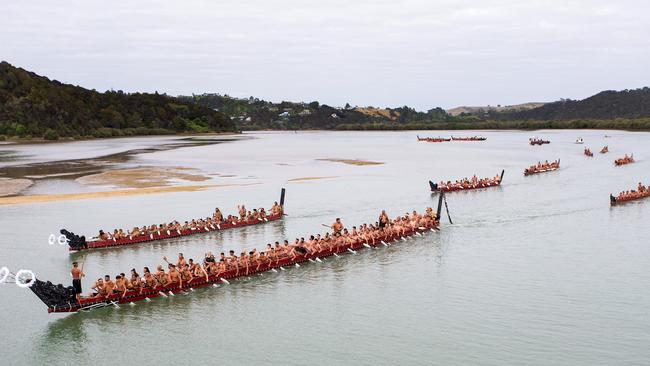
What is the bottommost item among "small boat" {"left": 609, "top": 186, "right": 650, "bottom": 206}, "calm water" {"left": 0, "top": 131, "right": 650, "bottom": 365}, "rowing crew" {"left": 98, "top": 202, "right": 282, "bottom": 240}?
"calm water" {"left": 0, "top": 131, "right": 650, "bottom": 365}

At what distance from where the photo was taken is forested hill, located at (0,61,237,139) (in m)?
131

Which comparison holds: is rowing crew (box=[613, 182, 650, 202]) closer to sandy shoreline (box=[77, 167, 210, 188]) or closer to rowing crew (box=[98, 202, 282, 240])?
rowing crew (box=[98, 202, 282, 240])

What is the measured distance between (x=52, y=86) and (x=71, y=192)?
111280 millimetres

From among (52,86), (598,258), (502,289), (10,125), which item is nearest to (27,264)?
(502,289)

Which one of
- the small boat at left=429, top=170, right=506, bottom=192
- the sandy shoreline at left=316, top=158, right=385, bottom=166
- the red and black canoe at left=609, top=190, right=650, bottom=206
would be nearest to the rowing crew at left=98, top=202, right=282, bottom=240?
the small boat at left=429, top=170, right=506, bottom=192

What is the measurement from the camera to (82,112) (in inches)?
5925

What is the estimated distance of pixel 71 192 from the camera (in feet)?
179

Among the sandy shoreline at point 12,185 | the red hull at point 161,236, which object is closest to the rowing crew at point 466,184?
the red hull at point 161,236

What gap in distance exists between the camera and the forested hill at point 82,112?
13125 centimetres

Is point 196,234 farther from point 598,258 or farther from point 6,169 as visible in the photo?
point 6,169

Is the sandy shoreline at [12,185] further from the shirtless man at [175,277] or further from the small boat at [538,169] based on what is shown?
the small boat at [538,169]

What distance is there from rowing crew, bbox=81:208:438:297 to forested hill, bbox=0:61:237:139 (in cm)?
11380

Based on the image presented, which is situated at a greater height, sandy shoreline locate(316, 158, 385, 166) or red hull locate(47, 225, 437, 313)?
sandy shoreline locate(316, 158, 385, 166)

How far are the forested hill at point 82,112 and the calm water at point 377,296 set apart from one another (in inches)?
3677
